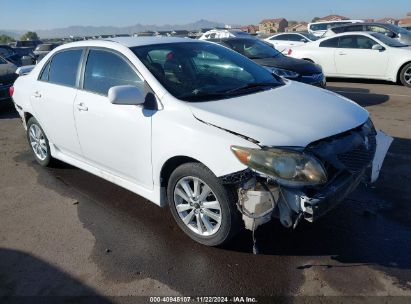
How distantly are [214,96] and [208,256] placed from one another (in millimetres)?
1386

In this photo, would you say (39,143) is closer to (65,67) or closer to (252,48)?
(65,67)

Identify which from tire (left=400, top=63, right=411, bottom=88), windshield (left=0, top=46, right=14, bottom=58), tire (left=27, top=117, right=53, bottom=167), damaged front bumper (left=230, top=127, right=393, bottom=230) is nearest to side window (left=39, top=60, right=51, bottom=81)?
tire (left=27, top=117, right=53, bottom=167)

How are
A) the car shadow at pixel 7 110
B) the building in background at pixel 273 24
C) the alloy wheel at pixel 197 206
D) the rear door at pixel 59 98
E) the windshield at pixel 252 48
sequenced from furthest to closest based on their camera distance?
the building in background at pixel 273 24
the windshield at pixel 252 48
the car shadow at pixel 7 110
the rear door at pixel 59 98
the alloy wheel at pixel 197 206

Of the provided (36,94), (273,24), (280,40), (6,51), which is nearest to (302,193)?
(36,94)

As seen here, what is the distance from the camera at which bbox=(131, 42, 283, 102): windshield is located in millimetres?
3625

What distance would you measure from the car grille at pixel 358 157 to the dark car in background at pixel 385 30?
1101 cm

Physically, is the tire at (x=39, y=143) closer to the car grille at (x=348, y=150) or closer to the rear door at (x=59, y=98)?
the rear door at (x=59, y=98)

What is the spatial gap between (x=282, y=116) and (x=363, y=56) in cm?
874

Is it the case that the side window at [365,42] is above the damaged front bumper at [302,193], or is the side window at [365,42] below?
above

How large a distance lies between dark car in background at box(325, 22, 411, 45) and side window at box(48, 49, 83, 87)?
37.1ft

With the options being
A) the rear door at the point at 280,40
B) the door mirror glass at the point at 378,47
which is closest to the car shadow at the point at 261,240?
the door mirror glass at the point at 378,47

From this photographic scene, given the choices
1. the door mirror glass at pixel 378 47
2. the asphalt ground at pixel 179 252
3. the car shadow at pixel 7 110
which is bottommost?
the car shadow at pixel 7 110

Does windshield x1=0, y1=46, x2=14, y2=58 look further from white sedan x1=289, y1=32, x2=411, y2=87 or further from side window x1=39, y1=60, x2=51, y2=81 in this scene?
side window x1=39, y1=60, x2=51, y2=81

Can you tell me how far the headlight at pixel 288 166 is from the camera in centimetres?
285
